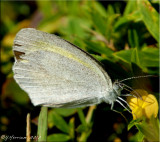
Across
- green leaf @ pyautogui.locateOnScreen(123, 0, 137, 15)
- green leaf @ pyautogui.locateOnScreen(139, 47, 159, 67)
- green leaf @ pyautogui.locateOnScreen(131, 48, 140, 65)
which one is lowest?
green leaf @ pyautogui.locateOnScreen(139, 47, 159, 67)

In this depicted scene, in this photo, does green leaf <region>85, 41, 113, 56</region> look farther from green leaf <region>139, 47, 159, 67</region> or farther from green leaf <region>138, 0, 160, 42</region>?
green leaf <region>138, 0, 160, 42</region>

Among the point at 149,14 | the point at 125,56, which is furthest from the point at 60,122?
the point at 149,14

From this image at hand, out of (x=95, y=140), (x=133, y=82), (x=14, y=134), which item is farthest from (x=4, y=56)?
(x=133, y=82)

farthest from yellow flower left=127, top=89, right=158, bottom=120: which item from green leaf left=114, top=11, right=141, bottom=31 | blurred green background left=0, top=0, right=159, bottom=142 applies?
green leaf left=114, top=11, right=141, bottom=31

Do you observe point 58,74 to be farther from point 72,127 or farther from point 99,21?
point 99,21

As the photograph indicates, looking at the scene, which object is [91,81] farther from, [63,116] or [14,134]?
[14,134]

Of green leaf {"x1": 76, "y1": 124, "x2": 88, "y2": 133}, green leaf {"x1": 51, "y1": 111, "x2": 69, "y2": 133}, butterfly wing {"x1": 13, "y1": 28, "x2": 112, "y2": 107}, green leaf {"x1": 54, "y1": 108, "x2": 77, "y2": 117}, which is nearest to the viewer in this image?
butterfly wing {"x1": 13, "y1": 28, "x2": 112, "y2": 107}

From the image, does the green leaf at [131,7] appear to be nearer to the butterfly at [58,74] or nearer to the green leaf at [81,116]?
the butterfly at [58,74]

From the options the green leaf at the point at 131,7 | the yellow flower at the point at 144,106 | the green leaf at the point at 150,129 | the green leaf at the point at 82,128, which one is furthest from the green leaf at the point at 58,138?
the green leaf at the point at 131,7
